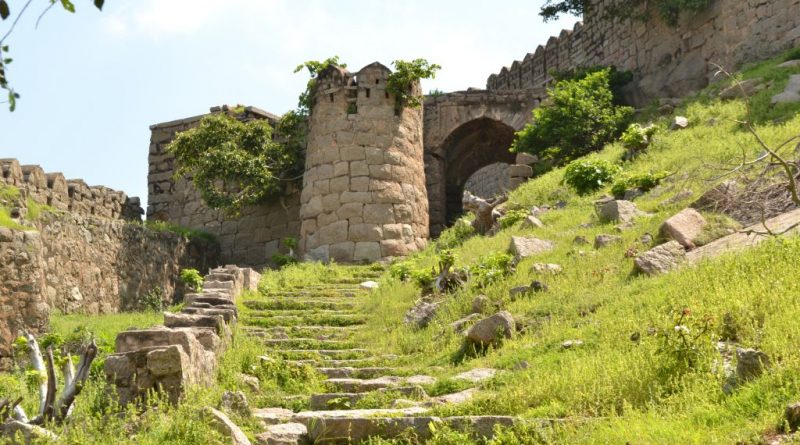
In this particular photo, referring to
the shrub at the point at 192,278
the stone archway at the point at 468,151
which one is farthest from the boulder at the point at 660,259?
the stone archway at the point at 468,151

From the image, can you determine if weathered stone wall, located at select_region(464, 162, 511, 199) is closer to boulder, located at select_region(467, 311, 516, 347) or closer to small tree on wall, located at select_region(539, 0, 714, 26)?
small tree on wall, located at select_region(539, 0, 714, 26)

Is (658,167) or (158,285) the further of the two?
(158,285)

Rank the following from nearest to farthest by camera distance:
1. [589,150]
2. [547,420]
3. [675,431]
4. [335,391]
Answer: [675,431]
[547,420]
[335,391]
[589,150]

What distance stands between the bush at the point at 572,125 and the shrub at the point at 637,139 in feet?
5.79

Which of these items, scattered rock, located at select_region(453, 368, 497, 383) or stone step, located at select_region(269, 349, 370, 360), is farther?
stone step, located at select_region(269, 349, 370, 360)

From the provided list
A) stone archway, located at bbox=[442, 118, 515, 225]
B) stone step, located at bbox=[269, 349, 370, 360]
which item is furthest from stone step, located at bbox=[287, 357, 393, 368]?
stone archway, located at bbox=[442, 118, 515, 225]

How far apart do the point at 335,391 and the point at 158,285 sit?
317 inches

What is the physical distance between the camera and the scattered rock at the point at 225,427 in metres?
6.55

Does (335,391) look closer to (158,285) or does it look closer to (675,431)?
(675,431)

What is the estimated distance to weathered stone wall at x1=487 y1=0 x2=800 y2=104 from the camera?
18.1 m

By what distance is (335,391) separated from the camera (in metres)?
8.86

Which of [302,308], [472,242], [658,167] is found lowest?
[302,308]

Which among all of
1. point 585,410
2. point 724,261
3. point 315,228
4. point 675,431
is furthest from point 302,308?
point 675,431

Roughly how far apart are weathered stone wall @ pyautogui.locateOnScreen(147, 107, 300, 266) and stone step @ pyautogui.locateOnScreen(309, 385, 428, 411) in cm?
1003
